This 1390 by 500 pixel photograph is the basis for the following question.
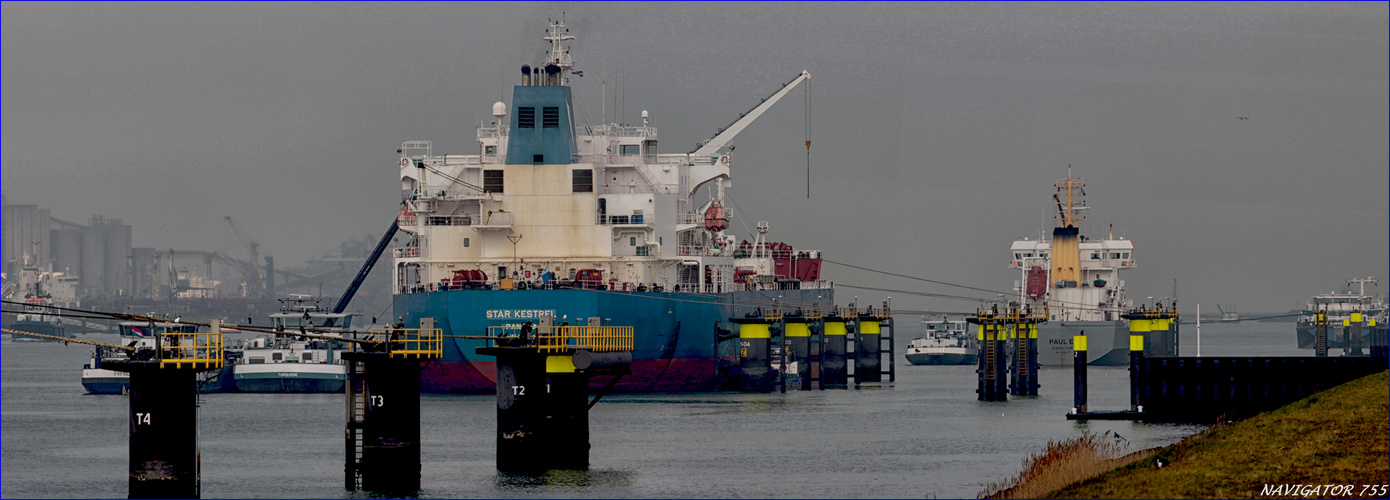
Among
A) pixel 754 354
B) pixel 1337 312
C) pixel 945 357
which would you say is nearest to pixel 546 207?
pixel 754 354

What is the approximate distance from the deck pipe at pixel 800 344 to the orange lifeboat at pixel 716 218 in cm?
443

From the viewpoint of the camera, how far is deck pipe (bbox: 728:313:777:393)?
7194 centimetres

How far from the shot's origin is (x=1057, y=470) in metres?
34.6

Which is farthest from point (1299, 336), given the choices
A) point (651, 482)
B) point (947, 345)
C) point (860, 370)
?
point (651, 482)

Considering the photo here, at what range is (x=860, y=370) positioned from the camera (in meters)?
82.6

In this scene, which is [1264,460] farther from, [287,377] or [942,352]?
[942,352]

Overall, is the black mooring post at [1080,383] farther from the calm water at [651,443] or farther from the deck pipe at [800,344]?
the deck pipe at [800,344]

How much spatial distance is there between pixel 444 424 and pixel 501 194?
18612 millimetres

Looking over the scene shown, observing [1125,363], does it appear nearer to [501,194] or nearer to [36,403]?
[501,194]

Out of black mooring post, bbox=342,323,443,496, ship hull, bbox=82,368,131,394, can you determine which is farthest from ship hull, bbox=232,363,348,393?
black mooring post, bbox=342,323,443,496

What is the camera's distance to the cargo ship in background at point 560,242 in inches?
2643

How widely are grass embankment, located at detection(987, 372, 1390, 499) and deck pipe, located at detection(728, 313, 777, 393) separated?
36.8 meters

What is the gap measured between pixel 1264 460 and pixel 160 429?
1756 cm

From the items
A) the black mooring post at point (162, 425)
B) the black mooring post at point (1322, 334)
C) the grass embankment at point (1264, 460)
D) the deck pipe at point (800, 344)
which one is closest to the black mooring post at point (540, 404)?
the black mooring post at point (162, 425)
